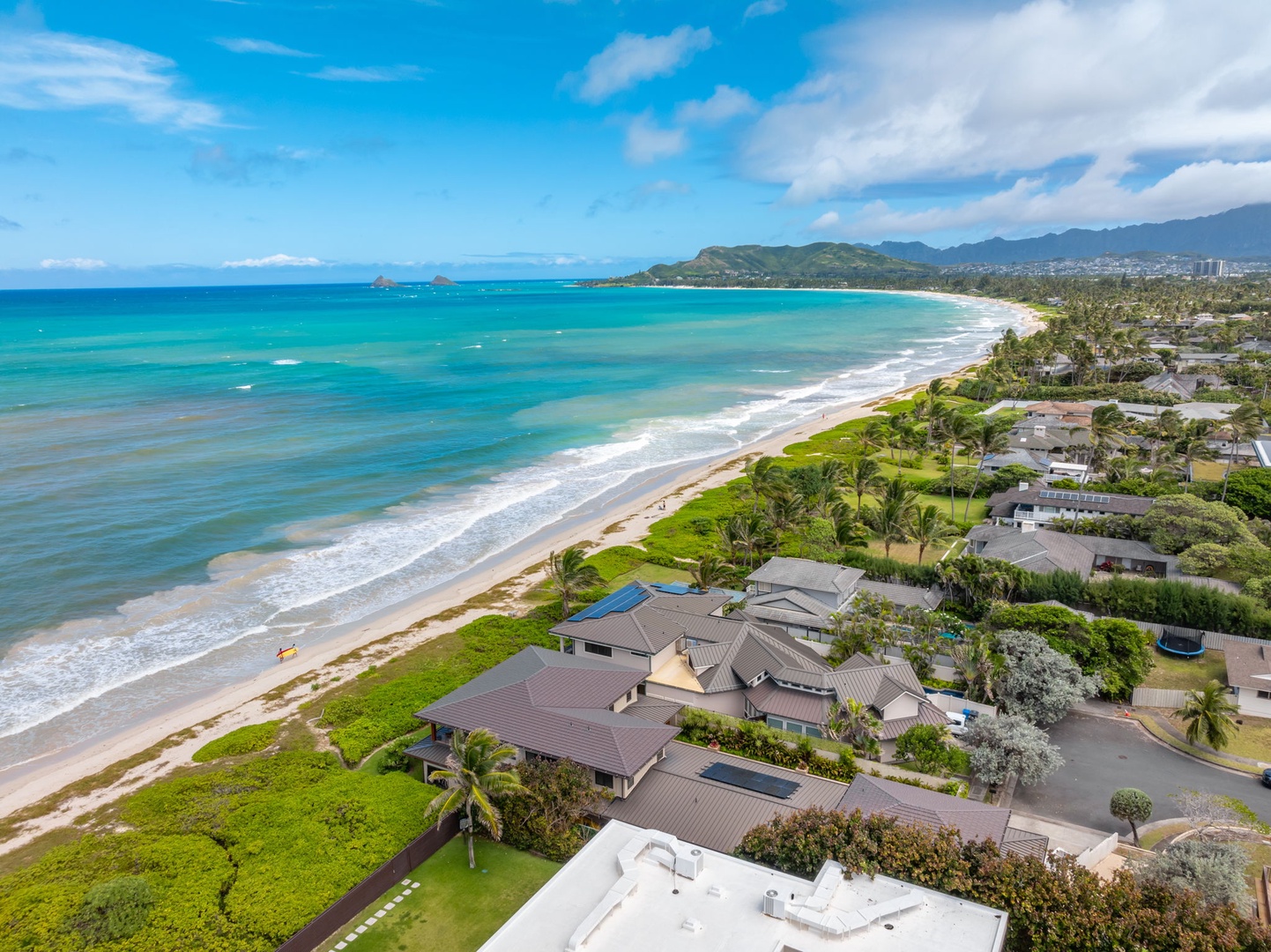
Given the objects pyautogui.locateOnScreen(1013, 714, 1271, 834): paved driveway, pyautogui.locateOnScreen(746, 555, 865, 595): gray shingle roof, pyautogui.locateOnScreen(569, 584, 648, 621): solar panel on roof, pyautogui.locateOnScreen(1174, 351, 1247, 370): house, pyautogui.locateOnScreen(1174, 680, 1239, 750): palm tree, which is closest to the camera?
pyautogui.locateOnScreen(1013, 714, 1271, 834): paved driveway

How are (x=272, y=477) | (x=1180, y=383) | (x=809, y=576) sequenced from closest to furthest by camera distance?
(x=809, y=576), (x=272, y=477), (x=1180, y=383)

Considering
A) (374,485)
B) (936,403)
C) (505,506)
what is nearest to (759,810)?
(505,506)

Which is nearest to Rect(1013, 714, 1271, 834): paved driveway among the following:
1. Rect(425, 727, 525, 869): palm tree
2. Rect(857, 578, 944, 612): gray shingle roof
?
Rect(857, 578, 944, 612): gray shingle roof

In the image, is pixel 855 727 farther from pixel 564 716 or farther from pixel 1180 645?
pixel 1180 645

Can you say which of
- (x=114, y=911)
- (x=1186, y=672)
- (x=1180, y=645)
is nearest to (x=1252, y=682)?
(x=1186, y=672)

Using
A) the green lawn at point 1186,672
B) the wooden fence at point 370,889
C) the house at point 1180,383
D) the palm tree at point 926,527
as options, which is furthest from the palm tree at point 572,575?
the house at point 1180,383

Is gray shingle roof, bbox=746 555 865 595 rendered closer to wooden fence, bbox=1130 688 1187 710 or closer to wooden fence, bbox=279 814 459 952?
wooden fence, bbox=1130 688 1187 710

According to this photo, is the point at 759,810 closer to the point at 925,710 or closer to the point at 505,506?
the point at 925,710
